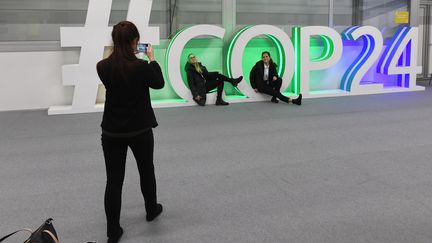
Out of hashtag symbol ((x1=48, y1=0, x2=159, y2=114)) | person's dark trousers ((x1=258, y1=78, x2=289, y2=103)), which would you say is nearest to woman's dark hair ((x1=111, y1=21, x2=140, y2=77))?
hashtag symbol ((x1=48, y1=0, x2=159, y2=114))

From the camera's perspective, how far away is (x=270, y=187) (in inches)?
146

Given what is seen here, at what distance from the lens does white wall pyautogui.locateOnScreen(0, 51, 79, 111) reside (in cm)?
766

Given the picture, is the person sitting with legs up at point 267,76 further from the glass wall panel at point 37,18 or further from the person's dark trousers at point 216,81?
the glass wall panel at point 37,18

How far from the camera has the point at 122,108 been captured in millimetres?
2650

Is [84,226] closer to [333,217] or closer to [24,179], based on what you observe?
[24,179]

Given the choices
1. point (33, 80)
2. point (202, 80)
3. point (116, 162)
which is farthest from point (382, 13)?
point (116, 162)

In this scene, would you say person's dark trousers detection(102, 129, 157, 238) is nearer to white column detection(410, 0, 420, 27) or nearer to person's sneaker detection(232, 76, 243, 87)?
person's sneaker detection(232, 76, 243, 87)

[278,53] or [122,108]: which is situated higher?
[278,53]

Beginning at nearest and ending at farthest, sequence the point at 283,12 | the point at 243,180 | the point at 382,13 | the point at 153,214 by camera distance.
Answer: the point at 153,214
the point at 243,180
the point at 283,12
the point at 382,13

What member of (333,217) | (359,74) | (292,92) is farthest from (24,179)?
(359,74)

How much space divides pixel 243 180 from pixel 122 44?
1.80m

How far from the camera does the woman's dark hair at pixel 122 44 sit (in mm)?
2570

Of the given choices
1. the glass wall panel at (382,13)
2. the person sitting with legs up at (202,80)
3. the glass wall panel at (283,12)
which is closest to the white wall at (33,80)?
the person sitting with legs up at (202,80)

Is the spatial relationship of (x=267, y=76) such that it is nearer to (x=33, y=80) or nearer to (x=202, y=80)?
(x=202, y=80)
